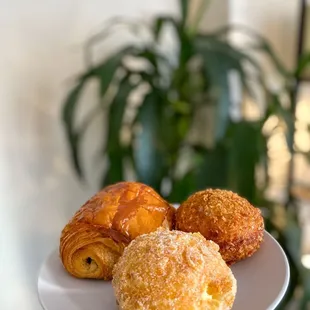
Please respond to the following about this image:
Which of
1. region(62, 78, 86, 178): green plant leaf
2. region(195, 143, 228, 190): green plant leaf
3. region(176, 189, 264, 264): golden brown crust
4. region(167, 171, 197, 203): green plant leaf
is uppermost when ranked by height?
region(176, 189, 264, 264): golden brown crust

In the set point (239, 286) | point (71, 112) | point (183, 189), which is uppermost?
point (239, 286)

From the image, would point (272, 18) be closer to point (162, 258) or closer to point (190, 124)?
point (190, 124)

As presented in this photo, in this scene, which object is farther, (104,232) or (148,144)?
Result: (148,144)

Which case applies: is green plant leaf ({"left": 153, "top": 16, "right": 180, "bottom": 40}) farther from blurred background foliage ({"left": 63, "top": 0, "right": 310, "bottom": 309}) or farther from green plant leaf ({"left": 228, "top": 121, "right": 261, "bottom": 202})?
green plant leaf ({"left": 228, "top": 121, "right": 261, "bottom": 202})

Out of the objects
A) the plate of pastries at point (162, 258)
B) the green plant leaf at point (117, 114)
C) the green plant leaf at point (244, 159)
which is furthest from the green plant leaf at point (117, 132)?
the plate of pastries at point (162, 258)

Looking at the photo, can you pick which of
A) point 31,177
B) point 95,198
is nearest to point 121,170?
point 31,177

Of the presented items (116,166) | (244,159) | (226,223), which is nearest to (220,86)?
(244,159)

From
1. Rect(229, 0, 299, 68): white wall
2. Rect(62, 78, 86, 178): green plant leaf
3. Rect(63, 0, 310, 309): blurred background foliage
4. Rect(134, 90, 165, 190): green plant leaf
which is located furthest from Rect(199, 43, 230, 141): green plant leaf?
Rect(229, 0, 299, 68): white wall

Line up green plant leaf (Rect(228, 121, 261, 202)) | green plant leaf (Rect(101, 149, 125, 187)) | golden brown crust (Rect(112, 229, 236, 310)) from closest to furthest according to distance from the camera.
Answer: golden brown crust (Rect(112, 229, 236, 310)) → green plant leaf (Rect(228, 121, 261, 202)) → green plant leaf (Rect(101, 149, 125, 187))
